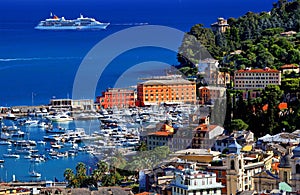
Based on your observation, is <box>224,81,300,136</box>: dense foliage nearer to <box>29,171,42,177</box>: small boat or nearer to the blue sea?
the blue sea

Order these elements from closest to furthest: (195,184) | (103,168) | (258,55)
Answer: (195,184) < (103,168) < (258,55)

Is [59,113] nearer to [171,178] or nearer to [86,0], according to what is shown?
[171,178]

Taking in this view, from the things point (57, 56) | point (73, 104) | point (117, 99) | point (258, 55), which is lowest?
point (73, 104)

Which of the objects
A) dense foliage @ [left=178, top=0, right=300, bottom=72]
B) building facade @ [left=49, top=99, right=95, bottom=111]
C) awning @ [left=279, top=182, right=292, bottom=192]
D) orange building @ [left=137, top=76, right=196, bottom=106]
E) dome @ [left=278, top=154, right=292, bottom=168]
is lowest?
awning @ [left=279, top=182, right=292, bottom=192]

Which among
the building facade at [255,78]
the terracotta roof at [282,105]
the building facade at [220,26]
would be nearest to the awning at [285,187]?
the terracotta roof at [282,105]

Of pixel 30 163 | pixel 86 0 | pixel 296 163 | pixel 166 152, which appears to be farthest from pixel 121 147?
pixel 86 0

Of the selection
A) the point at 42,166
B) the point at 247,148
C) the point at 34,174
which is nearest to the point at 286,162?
the point at 247,148

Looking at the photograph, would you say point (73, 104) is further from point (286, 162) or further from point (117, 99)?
point (286, 162)

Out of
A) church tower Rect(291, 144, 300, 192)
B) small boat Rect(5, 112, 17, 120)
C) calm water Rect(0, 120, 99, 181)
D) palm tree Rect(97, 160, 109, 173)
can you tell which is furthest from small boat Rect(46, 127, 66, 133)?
church tower Rect(291, 144, 300, 192)
